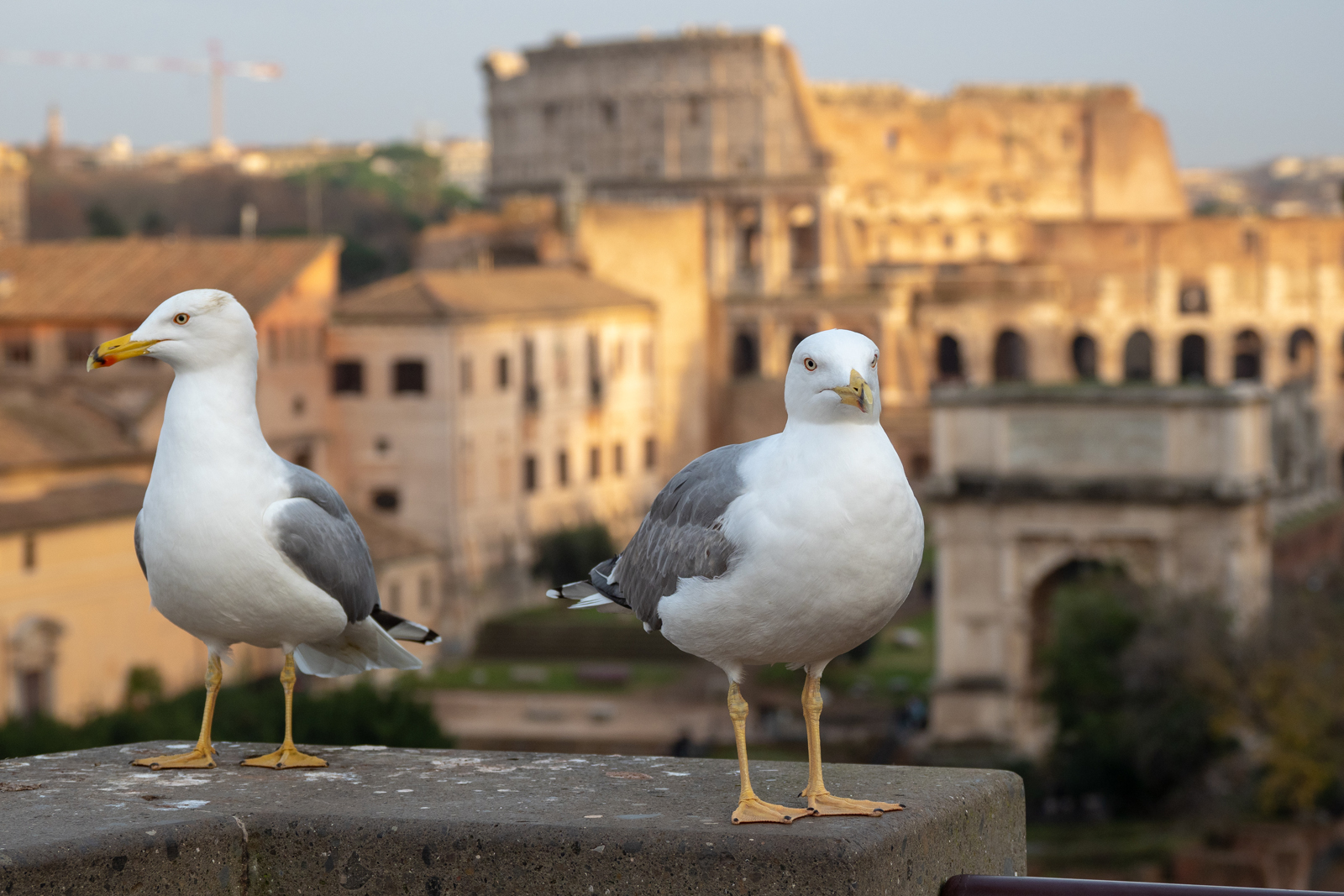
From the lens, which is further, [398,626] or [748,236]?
[748,236]

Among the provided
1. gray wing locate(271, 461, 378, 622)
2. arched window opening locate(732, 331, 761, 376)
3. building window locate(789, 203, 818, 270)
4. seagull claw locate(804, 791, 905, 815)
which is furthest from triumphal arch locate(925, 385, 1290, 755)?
building window locate(789, 203, 818, 270)

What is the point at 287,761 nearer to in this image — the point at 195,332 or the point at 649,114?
the point at 195,332

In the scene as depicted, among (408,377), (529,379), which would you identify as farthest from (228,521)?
(529,379)

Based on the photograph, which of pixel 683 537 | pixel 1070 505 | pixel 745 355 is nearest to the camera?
pixel 683 537

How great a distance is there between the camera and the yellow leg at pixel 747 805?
4.31 meters

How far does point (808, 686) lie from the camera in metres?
4.61

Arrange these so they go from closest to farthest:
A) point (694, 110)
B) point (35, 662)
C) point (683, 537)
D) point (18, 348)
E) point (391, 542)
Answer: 1. point (683, 537)
2. point (35, 662)
3. point (391, 542)
4. point (18, 348)
5. point (694, 110)

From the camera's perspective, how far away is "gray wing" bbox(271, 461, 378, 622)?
4996mm

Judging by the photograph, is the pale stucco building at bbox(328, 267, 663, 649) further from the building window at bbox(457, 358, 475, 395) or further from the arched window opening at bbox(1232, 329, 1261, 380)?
the arched window opening at bbox(1232, 329, 1261, 380)

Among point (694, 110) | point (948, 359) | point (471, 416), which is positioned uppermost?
point (694, 110)

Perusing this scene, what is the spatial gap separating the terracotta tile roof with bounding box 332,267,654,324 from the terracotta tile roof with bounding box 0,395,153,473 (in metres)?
8.25

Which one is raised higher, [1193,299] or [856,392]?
[1193,299]

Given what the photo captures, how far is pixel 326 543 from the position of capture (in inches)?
197

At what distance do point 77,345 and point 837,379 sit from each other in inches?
1362
